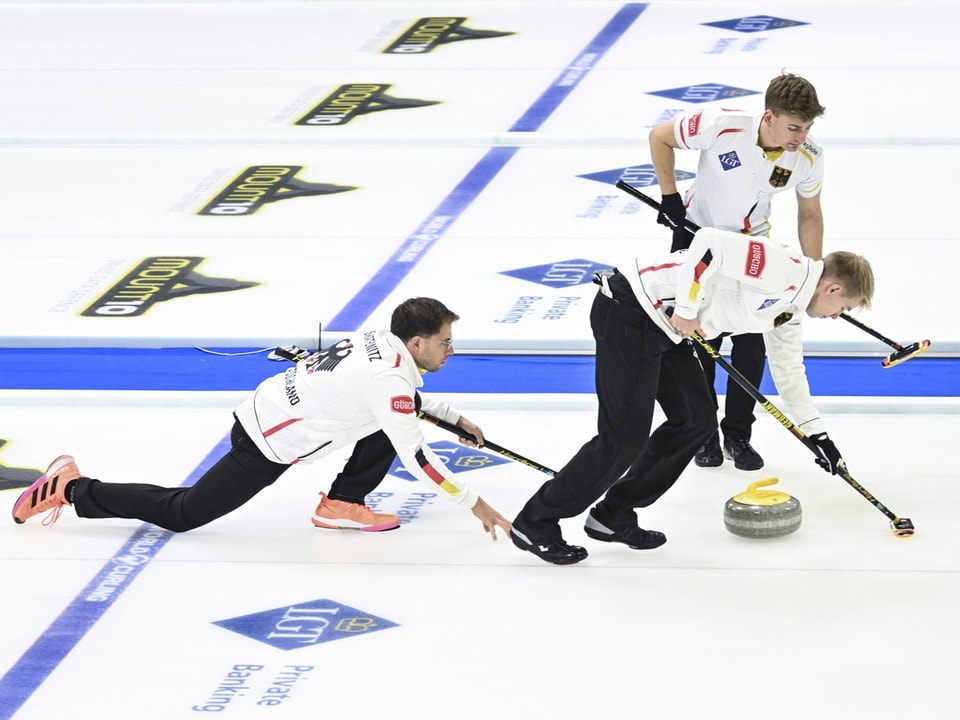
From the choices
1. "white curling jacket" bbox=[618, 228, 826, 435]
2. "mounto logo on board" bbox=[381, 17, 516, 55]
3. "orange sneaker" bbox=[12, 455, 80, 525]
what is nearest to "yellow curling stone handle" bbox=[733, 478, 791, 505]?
"white curling jacket" bbox=[618, 228, 826, 435]

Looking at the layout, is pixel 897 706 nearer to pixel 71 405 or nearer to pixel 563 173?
pixel 71 405

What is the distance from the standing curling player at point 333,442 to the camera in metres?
4.27

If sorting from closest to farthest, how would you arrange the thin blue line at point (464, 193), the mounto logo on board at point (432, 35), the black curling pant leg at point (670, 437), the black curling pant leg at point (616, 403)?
the black curling pant leg at point (616, 403) → the black curling pant leg at point (670, 437) → the thin blue line at point (464, 193) → the mounto logo on board at point (432, 35)

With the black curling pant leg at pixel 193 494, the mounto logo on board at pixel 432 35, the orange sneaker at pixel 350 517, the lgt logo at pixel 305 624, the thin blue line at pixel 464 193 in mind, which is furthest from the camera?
the mounto logo on board at pixel 432 35

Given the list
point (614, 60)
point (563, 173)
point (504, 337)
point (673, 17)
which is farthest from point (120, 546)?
point (673, 17)

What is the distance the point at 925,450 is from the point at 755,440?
1.69 ft

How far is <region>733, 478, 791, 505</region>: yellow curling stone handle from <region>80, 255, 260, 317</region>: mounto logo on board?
9.49 feet

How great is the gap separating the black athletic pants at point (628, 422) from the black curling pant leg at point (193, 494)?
74 centimetres

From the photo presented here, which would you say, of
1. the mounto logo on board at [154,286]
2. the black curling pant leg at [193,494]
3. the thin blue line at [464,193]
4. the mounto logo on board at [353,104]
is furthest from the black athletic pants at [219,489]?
the mounto logo on board at [353,104]

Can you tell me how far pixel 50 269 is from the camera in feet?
23.1

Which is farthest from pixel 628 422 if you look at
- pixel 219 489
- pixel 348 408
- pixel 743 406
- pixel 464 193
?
pixel 464 193

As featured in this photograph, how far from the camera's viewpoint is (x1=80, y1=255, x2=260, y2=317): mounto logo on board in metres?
6.55

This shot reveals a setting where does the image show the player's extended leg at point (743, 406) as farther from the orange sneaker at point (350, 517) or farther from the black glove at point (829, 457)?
the orange sneaker at point (350, 517)

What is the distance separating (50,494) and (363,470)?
0.89m
